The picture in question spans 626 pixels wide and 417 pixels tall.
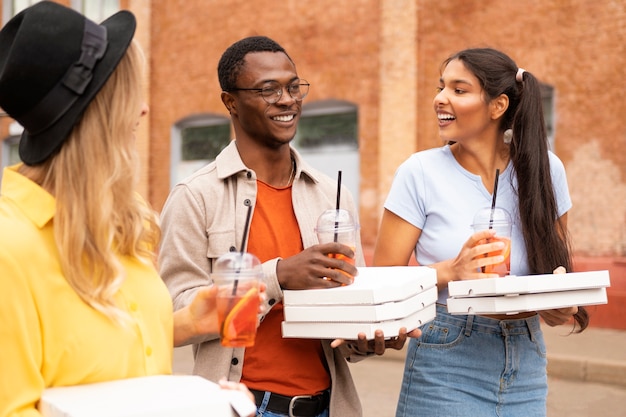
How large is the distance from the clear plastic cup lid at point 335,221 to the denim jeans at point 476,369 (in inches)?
24.4

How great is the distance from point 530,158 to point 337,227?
3.00 feet

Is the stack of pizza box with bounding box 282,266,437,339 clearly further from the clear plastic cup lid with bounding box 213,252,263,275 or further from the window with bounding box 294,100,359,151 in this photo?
the window with bounding box 294,100,359,151

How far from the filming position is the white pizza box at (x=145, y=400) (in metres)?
1.71

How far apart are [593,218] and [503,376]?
27.6 feet

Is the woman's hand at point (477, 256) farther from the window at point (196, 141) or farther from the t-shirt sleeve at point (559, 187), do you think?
the window at point (196, 141)

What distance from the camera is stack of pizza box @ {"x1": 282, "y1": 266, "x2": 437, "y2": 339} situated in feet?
7.98

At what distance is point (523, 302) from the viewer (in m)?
2.67

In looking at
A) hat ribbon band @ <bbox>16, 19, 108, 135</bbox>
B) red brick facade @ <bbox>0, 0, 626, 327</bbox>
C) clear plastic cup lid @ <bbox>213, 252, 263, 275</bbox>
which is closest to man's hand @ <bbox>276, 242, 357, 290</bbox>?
clear plastic cup lid @ <bbox>213, 252, 263, 275</bbox>

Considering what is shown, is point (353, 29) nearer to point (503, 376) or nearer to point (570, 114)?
point (570, 114)

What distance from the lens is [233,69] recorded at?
295 cm

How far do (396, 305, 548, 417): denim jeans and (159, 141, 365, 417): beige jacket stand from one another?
306mm

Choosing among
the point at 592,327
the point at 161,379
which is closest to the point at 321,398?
the point at 161,379

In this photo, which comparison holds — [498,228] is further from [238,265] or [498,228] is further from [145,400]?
[145,400]

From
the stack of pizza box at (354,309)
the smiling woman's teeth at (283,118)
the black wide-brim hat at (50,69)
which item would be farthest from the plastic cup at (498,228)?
the black wide-brim hat at (50,69)
